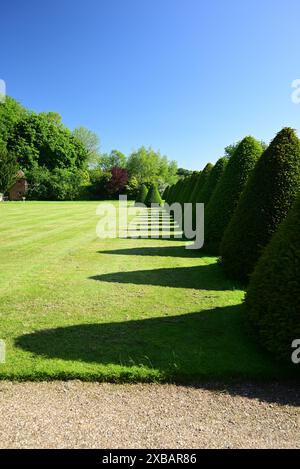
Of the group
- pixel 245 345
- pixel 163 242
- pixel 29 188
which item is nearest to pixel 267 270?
pixel 245 345

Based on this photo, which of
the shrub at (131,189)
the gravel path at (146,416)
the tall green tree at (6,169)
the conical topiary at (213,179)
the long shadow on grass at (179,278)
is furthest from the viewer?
the shrub at (131,189)

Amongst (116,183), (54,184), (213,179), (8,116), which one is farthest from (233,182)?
(8,116)

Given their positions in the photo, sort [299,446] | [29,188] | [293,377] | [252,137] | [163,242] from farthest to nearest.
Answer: [29,188] → [163,242] → [252,137] → [293,377] → [299,446]

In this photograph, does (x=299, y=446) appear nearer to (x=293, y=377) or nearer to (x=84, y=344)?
(x=293, y=377)

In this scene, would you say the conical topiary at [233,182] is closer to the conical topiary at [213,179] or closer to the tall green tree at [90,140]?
the conical topiary at [213,179]

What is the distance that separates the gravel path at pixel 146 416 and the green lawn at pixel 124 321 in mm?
284

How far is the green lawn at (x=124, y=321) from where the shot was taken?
4.88 metres

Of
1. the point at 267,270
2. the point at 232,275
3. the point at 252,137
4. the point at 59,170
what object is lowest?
the point at 232,275

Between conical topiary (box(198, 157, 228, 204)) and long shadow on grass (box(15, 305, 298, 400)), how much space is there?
32.3 ft

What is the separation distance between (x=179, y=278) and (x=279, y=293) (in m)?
4.56

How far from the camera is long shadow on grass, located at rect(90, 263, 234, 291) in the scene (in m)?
8.88

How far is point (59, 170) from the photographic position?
229 feet

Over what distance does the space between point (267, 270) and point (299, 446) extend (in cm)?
252

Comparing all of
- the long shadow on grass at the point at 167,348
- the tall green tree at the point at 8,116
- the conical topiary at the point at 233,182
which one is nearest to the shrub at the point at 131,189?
the tall green tree at the point at 8,116
